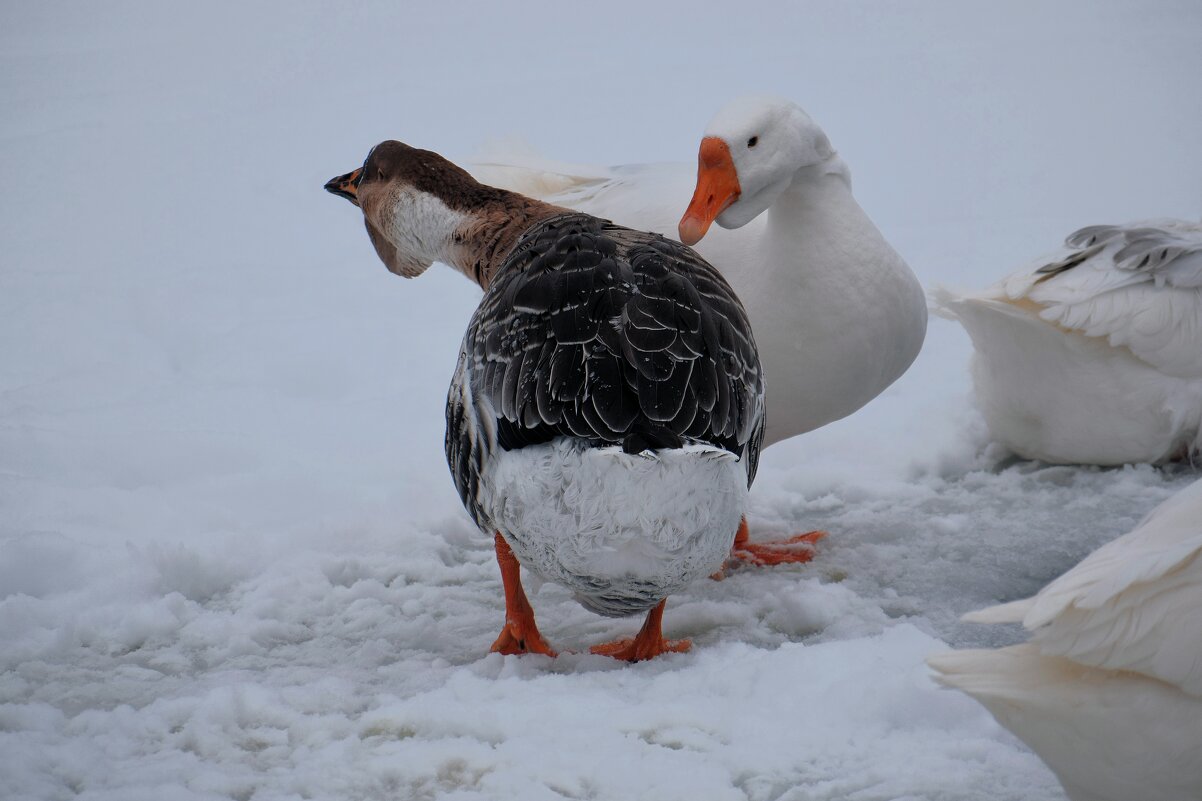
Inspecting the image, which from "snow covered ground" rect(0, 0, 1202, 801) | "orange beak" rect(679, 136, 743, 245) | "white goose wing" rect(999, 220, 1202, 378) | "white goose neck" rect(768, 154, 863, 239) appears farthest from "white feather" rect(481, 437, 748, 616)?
"white goose wing" rect(999, 220, 1202, 378)

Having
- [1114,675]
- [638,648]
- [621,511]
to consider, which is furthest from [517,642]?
[1114,675]

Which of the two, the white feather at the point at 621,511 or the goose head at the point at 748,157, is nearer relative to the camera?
the white feather at the point at 621,511

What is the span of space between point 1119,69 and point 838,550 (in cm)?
784

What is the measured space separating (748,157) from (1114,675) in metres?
2.04

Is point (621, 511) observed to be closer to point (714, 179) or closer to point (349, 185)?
point (714, 179)

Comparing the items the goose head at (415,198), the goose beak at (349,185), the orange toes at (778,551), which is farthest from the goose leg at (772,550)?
the goose beak at (349,185)

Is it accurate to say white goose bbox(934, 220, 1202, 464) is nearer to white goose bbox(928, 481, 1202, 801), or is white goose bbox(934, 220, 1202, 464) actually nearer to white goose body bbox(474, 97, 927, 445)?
white goose body bbox(474, 97, 927, 445)

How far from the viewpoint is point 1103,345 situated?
3879 mm

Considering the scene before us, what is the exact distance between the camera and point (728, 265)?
11.9ft

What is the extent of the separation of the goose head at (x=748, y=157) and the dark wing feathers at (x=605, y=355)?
1.40ft

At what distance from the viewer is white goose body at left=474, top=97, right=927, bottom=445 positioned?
3.32 m

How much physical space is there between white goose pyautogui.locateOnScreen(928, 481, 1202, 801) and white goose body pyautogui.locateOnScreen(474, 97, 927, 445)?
A: 5.70ft

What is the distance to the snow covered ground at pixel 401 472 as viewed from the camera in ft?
7.50

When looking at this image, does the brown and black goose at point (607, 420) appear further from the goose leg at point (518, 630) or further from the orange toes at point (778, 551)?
the orange toes at point (778, 551)
